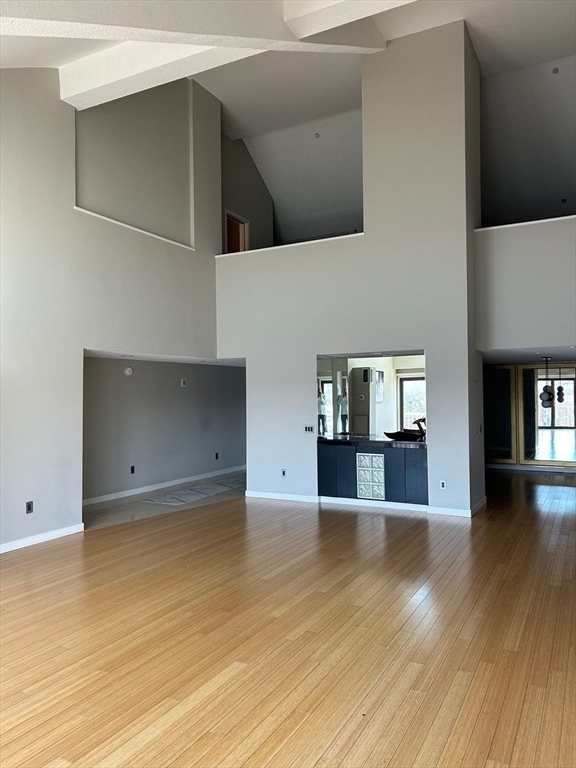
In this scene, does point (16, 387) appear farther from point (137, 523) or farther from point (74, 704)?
point (74, 704)

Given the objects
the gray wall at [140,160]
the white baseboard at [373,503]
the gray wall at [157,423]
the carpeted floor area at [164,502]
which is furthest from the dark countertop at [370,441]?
the gray wall at [140,160]

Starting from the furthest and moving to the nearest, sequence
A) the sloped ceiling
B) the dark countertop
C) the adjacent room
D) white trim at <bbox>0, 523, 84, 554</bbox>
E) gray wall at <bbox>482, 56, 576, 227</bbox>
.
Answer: gray wall at <bbox>482, 56, 576, 227</bbox> → the dark countertop → white trim at <bbox>0, 523, 84, 554</bbox> → the sloped ceiling → the adjacent room

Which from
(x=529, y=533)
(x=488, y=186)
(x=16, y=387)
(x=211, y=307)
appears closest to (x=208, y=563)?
(x=16, y=387)

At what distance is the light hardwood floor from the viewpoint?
7.40 ft

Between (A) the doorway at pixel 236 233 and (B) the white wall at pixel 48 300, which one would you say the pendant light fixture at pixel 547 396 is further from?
(B) the white wall at pixel 48 300

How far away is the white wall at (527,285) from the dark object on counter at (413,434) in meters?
1.30

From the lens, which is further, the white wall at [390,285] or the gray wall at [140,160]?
the white wall at [390,285]

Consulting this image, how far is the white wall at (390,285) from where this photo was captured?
660 cm

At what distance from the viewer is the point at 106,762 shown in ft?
7.04

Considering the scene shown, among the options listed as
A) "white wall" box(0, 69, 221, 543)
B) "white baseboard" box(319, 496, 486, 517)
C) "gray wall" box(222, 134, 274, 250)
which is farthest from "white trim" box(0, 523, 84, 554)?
"gray wall" box(222, 134, 274, 250)

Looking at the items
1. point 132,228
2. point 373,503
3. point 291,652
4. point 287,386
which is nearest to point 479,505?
point 373,503

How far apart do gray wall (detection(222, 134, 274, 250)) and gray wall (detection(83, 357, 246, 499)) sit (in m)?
2.67

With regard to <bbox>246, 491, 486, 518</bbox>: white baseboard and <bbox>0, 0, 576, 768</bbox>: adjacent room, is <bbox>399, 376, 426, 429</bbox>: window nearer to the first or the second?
<bbox>0, 0, 576, 768</bbox>: adjacent room

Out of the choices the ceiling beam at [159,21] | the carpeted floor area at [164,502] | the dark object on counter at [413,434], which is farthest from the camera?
the dark object on counter at [413,434]
